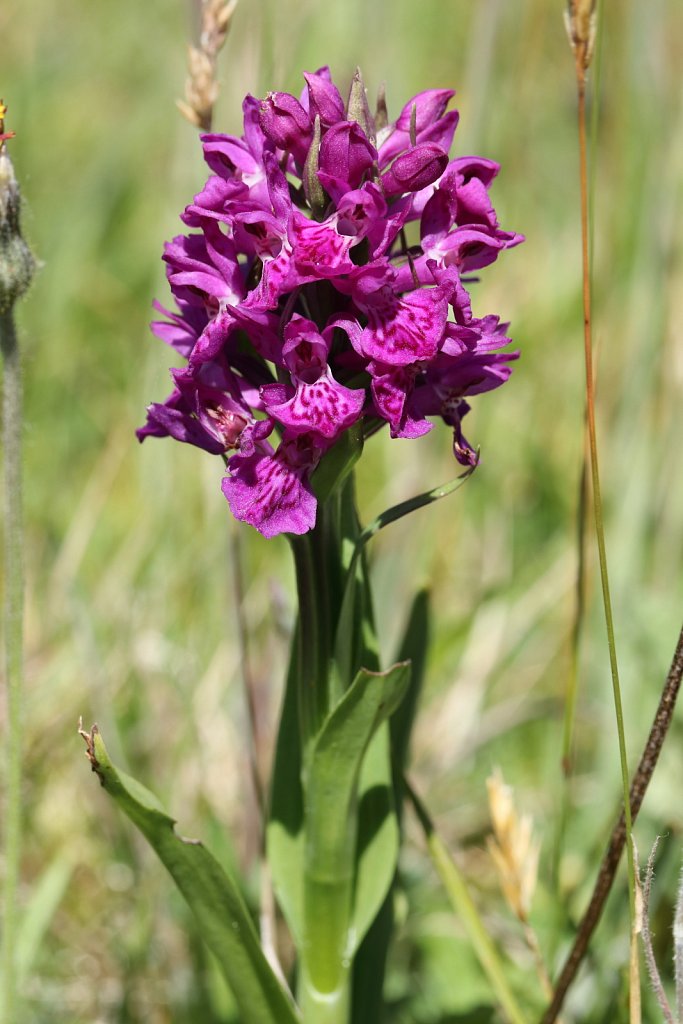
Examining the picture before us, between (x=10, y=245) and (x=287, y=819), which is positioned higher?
(x=10, y=245)

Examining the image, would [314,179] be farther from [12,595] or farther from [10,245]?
[12,595]

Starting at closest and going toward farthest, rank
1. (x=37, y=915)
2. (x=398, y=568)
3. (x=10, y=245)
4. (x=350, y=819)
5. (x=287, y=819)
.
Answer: (x=10, y=245) < (x=350, y=819) < (x=287, y=819) < (x=37, y=915) < (x=398, y=568)

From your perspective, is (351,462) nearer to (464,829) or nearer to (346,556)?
(346,556)

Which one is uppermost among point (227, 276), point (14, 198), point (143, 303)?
point (143, 303)

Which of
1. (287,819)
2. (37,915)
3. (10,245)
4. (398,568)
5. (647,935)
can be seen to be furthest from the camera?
(398,568)

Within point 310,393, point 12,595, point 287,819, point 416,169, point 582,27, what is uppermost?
point 582,27

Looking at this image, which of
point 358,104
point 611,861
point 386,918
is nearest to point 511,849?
point 611,861

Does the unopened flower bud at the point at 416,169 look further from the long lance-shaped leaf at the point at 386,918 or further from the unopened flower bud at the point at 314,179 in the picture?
the long lance-shaped leaf at the point at 386,918

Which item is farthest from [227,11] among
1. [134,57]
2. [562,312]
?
[134,57]
